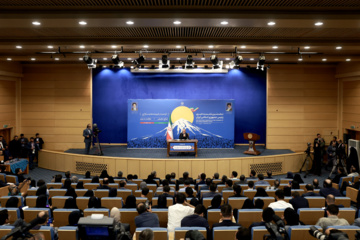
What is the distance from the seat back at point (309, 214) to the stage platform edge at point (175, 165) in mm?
6710

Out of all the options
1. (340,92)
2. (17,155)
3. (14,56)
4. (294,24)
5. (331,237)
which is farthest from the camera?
(340,92)

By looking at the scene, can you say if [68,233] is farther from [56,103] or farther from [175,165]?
[56,103]

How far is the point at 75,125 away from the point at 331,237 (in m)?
15.6

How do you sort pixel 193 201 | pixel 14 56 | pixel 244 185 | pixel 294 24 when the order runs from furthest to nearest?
pixel 14 56 < pixel 244 185 < pixel 294 24 < pixel 193 201

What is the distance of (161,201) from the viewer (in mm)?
6578

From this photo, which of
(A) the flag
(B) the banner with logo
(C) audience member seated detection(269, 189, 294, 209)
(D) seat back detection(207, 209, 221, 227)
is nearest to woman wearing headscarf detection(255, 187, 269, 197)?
(C) audience member seated detection(269, 189, 294, 209)

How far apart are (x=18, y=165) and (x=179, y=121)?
7519mm

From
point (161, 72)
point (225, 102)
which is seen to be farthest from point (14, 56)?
point (225, 102)

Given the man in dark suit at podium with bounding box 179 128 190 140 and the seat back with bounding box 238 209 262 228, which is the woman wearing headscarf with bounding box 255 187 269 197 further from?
the man in dark suit at podium with bounding box 179 128 190 140

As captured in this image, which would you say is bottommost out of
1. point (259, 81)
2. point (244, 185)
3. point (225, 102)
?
point (244, 185)

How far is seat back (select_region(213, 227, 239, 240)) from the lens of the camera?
4.53 m

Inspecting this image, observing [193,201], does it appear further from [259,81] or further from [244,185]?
[259,81]

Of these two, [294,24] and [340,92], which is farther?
[340,92]

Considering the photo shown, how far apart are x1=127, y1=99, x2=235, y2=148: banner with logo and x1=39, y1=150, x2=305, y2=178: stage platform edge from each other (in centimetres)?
367
